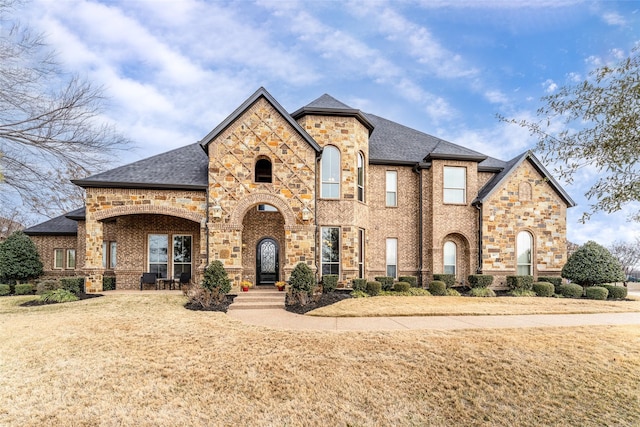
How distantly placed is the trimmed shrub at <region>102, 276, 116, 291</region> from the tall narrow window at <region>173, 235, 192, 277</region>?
2.55m

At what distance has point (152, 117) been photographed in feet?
48.2

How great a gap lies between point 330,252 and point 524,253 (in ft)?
31.0

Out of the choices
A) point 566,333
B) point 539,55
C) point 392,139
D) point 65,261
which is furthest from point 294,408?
point 65,261

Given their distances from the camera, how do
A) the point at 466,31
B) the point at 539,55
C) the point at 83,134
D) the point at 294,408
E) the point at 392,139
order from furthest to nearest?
the point at 392,139 → the point at 466,31 → the point at 83,134 → the point at 539,55 → the point at 294,408

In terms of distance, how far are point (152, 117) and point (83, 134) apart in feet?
19.6

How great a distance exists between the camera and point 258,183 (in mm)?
13234

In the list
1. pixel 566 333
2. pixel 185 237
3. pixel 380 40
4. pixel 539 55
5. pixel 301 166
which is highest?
pixel 380 40

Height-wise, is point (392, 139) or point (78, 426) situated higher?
point (392, 139)

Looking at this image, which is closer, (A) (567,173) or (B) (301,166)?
(A) (567,173)

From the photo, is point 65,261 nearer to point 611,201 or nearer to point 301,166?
point 301,166

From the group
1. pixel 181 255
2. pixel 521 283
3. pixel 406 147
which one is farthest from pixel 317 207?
pixel 521 283

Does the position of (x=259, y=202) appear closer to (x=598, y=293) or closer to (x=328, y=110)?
(x=328, y=110)

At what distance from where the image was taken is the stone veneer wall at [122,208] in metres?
13.3

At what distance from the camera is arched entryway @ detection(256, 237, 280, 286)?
49.4ft
